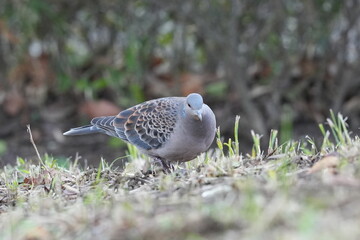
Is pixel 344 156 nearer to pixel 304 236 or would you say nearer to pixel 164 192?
pixel 164 192

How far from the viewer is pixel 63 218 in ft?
11.5

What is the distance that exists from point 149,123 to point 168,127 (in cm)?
27

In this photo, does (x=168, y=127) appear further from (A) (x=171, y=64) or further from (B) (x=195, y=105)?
(A) (x=171, y=64)

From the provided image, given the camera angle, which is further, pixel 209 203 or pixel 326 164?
pixel 326 164

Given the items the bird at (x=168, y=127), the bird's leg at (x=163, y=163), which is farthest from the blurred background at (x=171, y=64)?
the bird's leg at (x=163, y=163)

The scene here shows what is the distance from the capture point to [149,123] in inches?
223

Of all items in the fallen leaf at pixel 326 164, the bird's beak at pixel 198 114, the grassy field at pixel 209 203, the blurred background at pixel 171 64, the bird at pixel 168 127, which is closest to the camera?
the grassy field at pixel 209 203

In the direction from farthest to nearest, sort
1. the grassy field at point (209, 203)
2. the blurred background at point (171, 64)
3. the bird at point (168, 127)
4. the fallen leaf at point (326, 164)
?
the blurred background at point (171, 64) < the bird at point (168, 127) < the fallen leaf at point (326, 164) < the grassy field at point (209, 203)

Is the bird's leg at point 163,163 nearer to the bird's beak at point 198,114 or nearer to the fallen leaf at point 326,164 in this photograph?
the bird's beak at point 198,114

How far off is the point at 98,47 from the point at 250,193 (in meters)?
6.05

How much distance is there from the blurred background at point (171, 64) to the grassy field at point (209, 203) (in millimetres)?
3232

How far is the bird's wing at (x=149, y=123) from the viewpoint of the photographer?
17.9 ft

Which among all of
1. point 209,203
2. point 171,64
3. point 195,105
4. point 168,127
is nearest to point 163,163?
point 168,127

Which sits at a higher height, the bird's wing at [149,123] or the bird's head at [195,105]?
the bird's head at [195,105]
